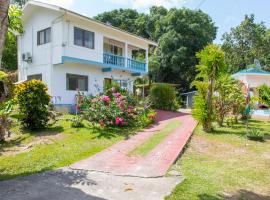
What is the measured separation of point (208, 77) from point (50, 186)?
896cm

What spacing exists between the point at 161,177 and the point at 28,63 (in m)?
16.8

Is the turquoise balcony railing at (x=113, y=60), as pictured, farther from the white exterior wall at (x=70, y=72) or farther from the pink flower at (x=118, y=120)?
the pink flower at (x=118, y=120)

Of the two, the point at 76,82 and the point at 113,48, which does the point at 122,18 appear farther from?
the point at 76,82

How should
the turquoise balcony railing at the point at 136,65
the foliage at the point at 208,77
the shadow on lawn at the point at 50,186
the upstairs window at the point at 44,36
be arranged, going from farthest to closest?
the turquoise balcony railing at the point at 136,65 < the upstairs window at the point at 44,36 < the foliage at the point at 208,77 < the shadow on lawn at the point at 50,186

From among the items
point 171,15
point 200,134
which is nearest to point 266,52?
point 171,15

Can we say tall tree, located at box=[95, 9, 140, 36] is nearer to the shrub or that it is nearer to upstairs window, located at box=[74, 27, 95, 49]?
upstairs window, located at box=[74, 27, 95, 49]

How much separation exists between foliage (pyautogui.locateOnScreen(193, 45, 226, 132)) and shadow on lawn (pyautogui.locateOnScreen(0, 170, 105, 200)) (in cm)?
716

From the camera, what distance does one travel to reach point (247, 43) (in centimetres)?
3791

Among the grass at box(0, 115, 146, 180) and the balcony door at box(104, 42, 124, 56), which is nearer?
the grass at box(0, 115, 146, 180)

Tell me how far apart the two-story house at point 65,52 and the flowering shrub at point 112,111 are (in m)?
3.43

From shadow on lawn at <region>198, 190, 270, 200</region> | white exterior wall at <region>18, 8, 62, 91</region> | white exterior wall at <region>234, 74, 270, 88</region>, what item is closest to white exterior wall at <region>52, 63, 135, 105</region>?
white exterior wall at <region>18, 8, 62, 91</region>

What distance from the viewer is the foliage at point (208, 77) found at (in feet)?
39.9

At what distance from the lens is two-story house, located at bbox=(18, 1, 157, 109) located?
17.7m

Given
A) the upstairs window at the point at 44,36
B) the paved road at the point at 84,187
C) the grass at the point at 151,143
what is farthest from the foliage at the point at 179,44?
the paved road at the point at 84,187
